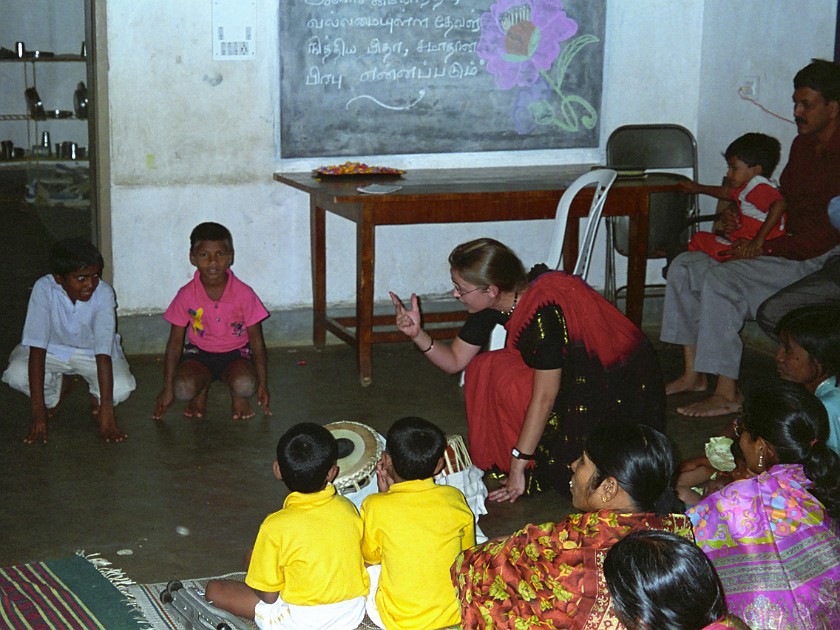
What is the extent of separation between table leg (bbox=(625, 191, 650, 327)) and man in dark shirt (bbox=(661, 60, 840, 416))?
0.55 m

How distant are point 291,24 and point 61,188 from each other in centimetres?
501

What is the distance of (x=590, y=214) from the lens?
4.82 m

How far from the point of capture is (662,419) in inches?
147

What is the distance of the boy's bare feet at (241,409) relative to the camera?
448 centimetres

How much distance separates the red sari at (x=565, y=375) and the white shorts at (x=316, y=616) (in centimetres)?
115

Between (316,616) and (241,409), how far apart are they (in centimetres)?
205

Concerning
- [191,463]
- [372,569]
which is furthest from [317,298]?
[372,569]

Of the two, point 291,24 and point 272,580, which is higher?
point 291,24

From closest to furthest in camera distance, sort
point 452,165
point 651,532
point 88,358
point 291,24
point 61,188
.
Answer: point 651,532
point 88,358
point 291,24
point 452,165
point 61,188

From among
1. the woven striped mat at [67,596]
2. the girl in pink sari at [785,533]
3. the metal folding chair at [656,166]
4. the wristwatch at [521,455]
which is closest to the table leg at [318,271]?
the metal folding chair at [656,166]

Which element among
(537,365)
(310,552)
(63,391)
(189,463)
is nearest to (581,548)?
(310,552)

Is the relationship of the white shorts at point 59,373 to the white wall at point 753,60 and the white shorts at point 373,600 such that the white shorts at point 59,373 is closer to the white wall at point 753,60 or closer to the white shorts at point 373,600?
the white shorts at point 373,600

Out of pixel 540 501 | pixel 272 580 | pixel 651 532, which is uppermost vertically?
pixel 651 532

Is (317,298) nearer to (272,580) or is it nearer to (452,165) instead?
(452,165)
